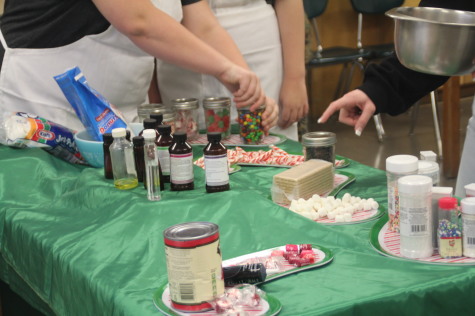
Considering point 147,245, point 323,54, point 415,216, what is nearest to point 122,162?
point 147,245

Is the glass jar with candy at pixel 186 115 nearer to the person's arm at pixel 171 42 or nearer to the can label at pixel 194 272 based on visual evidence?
the person's arm at pixel 171 42

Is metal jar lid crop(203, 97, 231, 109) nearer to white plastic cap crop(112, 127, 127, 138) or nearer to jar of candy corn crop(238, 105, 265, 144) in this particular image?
jar of candy corn crop(238, 105, 265, 144)

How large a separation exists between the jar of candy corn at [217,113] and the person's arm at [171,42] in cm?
6

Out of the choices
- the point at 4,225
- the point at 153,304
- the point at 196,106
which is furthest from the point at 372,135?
the point at 153,304

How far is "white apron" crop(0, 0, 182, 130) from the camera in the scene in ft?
6.68

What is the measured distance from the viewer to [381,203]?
157cm

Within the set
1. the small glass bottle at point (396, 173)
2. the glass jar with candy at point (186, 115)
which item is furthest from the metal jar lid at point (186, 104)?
the small glass bottle at point (396, 173)

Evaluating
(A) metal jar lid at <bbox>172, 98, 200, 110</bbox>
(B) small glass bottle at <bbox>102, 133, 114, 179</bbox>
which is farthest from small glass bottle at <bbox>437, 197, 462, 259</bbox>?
(A) metal jar lid at <bbox>172, 98, 200, 110</bbox>

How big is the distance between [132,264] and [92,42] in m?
0.95

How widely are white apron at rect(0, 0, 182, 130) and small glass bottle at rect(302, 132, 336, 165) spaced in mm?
667

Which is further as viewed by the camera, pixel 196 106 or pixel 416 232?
pixel 196 106

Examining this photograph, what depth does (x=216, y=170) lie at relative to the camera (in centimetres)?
154

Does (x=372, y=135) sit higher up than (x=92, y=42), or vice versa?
(x=92, y=42)

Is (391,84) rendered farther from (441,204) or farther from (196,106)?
(196,106)
